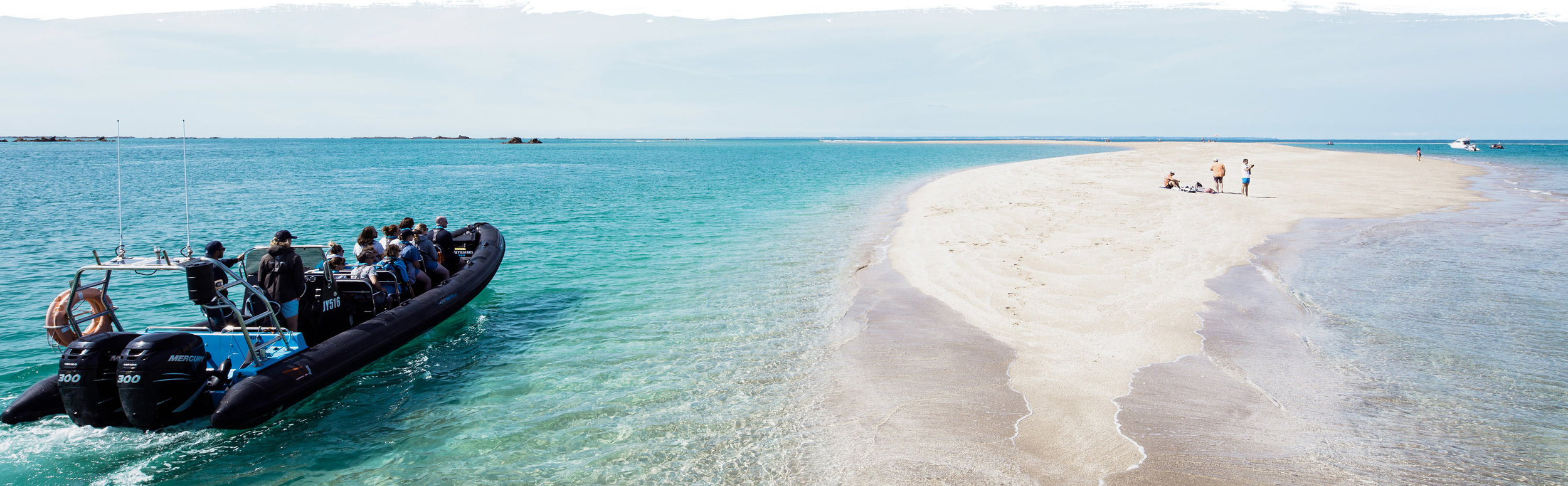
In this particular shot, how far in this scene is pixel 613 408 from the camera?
6965 mm

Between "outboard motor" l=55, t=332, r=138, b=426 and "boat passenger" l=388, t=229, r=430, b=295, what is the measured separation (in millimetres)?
3799

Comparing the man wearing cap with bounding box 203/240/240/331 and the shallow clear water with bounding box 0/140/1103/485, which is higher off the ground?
the man wearing cap with bounding box 203/240/240/331

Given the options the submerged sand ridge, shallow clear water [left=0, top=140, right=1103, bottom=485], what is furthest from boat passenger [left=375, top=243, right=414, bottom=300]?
the submerged sand ridge

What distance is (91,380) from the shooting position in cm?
589

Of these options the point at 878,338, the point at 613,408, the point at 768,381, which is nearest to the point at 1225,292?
the point at 878,338

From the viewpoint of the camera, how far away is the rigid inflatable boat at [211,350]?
5.95m

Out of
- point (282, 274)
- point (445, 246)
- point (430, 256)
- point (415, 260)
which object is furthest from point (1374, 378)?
point (445, 246)

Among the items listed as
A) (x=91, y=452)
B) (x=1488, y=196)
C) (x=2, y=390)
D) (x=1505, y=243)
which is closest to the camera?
(x=91, y=452)

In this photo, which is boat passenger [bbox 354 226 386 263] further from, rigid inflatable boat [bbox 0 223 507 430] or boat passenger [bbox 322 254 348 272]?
rigid inflatable boat [bbox 0 223 507 430]

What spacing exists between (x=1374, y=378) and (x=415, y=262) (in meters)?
11.3

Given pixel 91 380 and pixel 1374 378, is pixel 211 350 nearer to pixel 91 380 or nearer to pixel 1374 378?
pixel 91 380

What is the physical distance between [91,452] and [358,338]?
2.27 meters

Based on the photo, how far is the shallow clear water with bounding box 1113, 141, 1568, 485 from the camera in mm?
5340

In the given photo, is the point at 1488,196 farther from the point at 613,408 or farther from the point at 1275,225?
the point at 613,408
